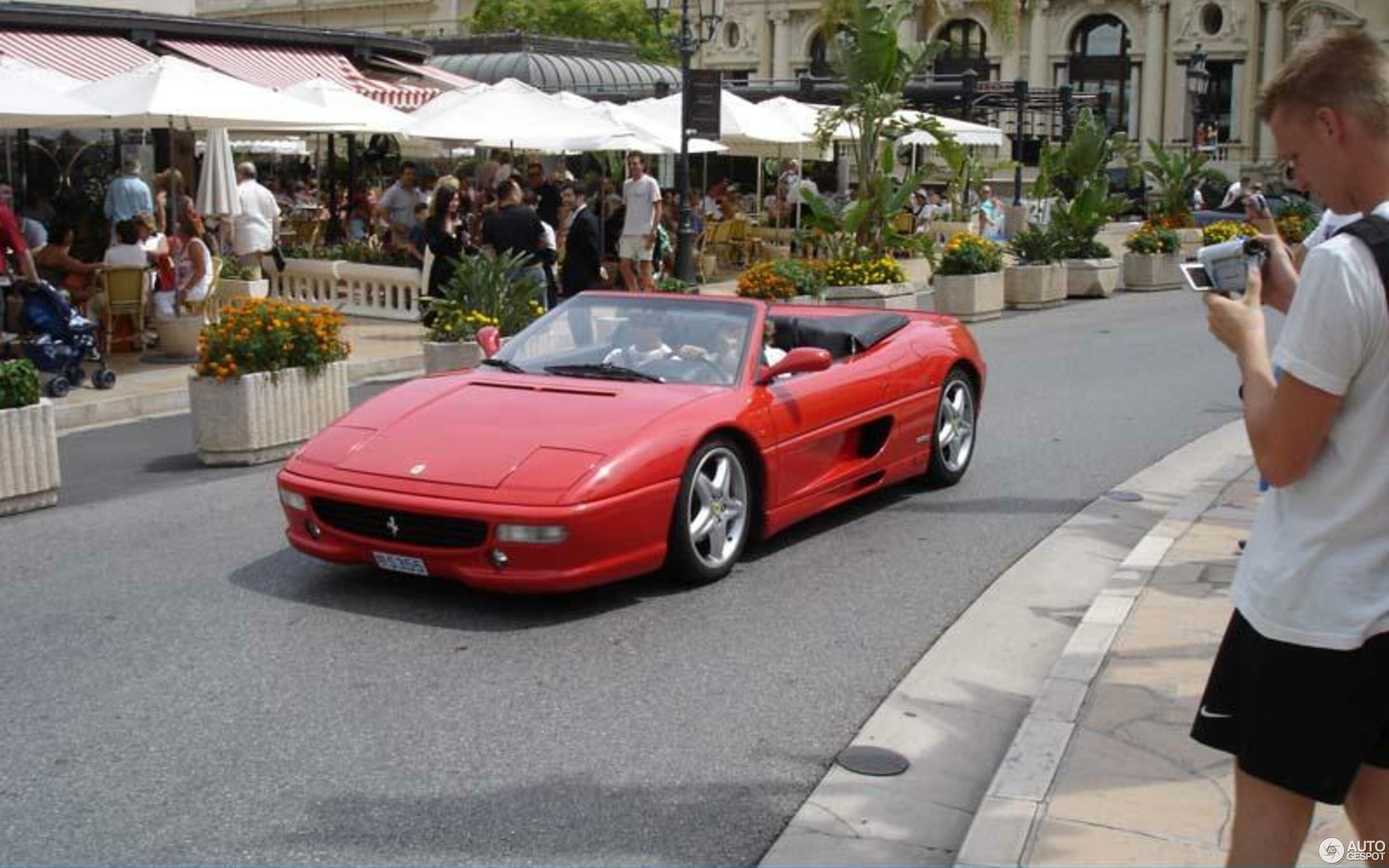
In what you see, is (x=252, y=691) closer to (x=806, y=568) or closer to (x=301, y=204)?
(x=806, y=568)

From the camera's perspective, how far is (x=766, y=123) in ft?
83.9

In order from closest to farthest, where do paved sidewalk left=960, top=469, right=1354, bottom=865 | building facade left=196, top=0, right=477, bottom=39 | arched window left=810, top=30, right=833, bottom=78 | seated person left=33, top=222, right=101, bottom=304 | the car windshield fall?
1. paved sidewalk left=960, top=469, right=1354, bottom=865
2. the car windshield
3. seated person left=33, top=222, right=101, bottom=304
4. arched window left=810, top=30, right=833, bottom=78
5. building facade left=196, top=0, right=477, bottom=39

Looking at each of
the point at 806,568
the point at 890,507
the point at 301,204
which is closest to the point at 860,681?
the point at 806,568

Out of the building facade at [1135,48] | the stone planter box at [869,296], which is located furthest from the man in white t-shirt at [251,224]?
the building facade at [1135,48]

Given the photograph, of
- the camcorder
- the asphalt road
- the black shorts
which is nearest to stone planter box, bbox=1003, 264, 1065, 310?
the asphalt road

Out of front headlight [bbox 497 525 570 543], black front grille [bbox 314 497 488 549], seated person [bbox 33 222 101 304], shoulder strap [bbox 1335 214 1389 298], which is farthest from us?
seated person [bbox 33 222 101 304]

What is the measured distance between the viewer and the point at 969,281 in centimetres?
2041

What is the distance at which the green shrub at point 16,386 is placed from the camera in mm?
8766

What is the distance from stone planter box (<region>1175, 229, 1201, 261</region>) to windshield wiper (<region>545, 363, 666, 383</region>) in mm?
24392

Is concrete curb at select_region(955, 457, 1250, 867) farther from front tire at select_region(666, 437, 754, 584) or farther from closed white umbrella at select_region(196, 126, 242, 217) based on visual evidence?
closed white umbrella at select_region(196, 126, 242, 217)

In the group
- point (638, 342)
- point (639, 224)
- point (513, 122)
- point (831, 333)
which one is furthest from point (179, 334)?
point (831, 333)

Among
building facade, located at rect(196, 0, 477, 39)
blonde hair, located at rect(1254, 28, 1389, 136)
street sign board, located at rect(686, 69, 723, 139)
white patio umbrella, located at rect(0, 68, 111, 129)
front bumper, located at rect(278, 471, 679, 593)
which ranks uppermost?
building facade, located at rect(196, 0, 477, 39)

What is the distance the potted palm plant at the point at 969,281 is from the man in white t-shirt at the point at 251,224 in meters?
8.80

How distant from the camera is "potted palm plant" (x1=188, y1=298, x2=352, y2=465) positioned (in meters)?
10.3
